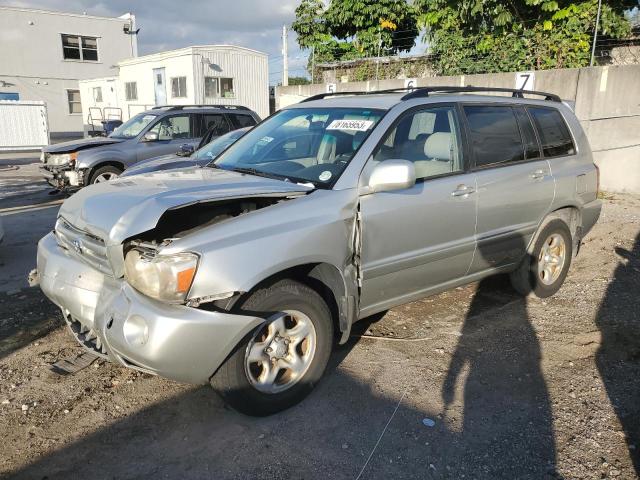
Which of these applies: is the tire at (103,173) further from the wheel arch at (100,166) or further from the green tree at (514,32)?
the green tree at (514,32)

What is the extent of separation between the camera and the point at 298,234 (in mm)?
2934

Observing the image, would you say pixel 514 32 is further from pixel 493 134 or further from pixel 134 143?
pixel 134 143

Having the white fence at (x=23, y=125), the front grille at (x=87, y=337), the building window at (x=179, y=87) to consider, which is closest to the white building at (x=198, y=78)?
the building window at (x=179, y=87)

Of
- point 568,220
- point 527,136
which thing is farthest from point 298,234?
point 568,220

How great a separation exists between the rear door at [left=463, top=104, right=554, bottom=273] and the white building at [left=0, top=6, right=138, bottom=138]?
94.6 ft

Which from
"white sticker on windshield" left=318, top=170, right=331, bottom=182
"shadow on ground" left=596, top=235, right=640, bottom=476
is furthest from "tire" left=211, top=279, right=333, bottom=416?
"shadow on ground" left=596, top=235, right=640, bottom=476

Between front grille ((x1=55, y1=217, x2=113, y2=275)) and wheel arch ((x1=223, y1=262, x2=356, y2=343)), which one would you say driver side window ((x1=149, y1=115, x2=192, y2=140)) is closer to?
front grille ((x1=55, y1=217, x2=113, y2=275))

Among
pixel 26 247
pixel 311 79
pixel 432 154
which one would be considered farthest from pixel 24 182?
pixel 432 154

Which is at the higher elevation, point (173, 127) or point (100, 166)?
point (173, 127)

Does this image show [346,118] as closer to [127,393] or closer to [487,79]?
[127,393]

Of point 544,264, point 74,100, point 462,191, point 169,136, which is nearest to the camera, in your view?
point 462,191

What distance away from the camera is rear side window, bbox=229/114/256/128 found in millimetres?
10609

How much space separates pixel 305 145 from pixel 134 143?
22.4 feet

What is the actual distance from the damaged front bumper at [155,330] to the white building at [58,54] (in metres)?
29.4
